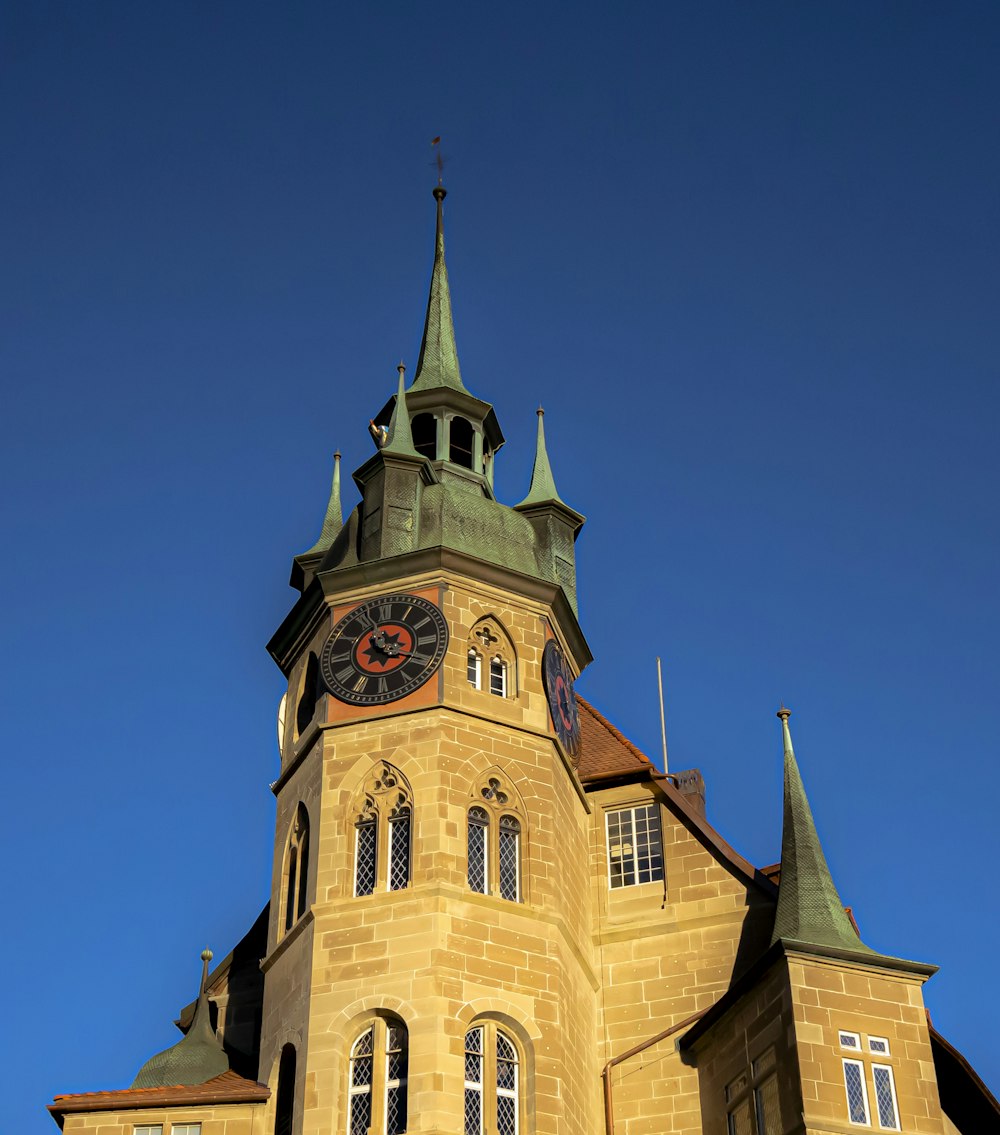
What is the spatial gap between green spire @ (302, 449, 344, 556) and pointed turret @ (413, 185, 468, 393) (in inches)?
101

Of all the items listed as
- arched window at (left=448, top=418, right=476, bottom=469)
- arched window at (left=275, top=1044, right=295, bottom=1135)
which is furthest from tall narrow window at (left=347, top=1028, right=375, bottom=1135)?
arched window at (left=448, top=418, right=476, bottom=469)

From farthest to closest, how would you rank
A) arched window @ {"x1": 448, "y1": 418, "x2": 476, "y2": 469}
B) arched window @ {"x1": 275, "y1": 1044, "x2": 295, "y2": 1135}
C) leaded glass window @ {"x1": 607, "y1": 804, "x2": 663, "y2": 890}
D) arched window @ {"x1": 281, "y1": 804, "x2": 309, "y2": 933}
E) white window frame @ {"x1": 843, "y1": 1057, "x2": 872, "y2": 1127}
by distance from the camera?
arched window @ {"x1": 448, "y1": 418, "x2": 476, "y2": 469}, leaded glass window @ {"x1": 607, "y1": 804, "x2": 663, "y2": 890}, arched window @ {"x1": 281, "y1": 804, "x2": 309, "y2": 933}, arched window @ {"x1": 275, "y1": 1044, "x2": 295, "y2": 1135}, white window frame @ {"x1": 843, "y1": 1057, "x2": 872, "y2": 1127}

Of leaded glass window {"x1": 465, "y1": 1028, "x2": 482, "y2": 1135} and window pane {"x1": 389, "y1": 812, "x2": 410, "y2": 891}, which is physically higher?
window pane {"x1": 389, "y1": 812, "x2": 410, "y2": 891}

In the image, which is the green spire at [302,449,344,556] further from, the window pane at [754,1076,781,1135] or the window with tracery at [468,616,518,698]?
the window pane at [754,1076,781,1135]

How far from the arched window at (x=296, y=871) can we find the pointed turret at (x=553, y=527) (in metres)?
6.83

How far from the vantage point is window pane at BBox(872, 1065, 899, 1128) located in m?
31.8

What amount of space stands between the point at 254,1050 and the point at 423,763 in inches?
256

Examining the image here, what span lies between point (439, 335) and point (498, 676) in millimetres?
11652

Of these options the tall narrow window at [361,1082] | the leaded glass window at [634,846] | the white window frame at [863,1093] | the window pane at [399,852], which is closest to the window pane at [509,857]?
the window pane at [399,852]

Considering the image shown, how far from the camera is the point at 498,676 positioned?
38.0 metres

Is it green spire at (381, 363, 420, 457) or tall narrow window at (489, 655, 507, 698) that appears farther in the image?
green spire at (381, 363, 420, 457)

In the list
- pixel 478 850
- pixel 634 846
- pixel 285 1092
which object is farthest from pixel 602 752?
pixel 285 1092

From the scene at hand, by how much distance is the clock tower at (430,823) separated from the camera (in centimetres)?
3319

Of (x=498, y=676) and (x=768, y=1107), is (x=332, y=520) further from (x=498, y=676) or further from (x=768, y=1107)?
(x=768, y=1107)
